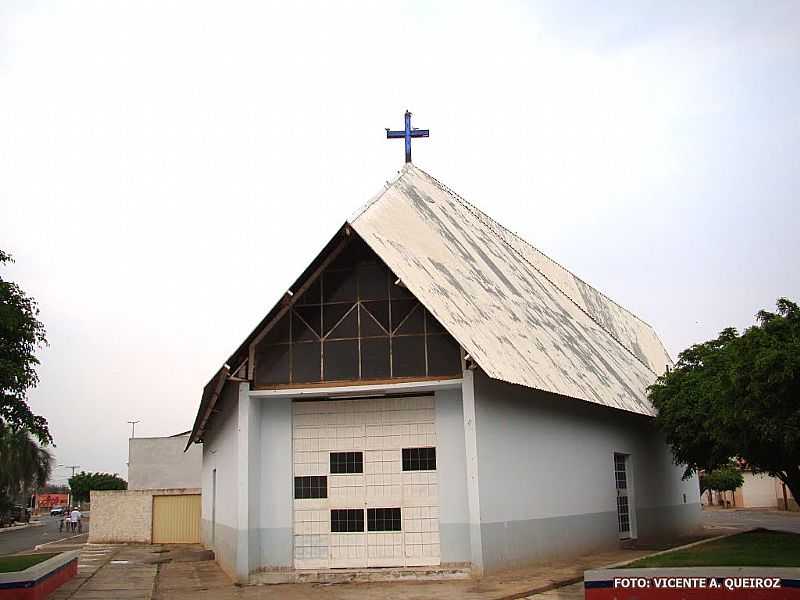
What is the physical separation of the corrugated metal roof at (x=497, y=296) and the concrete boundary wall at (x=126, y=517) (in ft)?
62.3

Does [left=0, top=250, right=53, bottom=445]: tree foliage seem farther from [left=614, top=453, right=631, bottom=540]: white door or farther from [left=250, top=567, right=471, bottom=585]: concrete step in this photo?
[left=614, top=453, right=631, bottom=540]: white door

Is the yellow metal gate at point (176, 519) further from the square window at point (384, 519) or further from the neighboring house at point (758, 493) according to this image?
the neighboring house at point (758, 493)

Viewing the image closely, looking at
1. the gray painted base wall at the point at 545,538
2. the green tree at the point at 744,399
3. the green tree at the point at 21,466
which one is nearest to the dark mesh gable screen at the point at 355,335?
the gray painted base wall at the point at 545,538

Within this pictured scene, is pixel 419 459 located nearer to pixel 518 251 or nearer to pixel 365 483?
pixel 365 483

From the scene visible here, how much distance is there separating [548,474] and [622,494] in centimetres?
679

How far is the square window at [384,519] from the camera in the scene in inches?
757

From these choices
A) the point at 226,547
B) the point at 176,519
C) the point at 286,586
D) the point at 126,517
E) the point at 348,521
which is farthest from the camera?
the point at 126,517

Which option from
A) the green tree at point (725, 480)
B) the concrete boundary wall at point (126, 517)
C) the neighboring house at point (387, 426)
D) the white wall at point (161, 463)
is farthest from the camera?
the green tree at point (725, 480)

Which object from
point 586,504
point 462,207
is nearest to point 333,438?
point 586,504

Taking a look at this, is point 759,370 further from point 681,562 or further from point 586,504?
point 586,504

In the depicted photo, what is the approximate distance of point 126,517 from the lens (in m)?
39.0

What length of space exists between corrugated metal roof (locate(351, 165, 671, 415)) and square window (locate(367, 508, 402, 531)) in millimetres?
4185

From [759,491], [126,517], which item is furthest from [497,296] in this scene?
[759,491]

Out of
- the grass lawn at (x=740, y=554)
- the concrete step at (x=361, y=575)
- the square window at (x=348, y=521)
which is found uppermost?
the square window at (x=348, y=521)
